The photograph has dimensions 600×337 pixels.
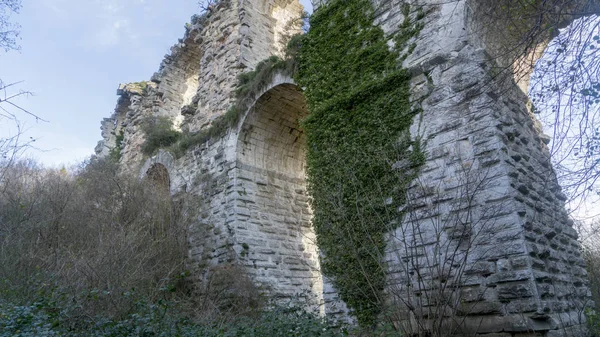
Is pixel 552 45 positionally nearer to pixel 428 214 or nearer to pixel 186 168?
pixel 428 214

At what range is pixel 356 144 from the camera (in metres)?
5.64

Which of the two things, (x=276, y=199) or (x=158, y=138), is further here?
(x=158, y=138)

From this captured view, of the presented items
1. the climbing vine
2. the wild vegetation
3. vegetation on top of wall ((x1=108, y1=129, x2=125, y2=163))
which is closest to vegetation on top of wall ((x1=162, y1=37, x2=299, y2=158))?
the climbing vine

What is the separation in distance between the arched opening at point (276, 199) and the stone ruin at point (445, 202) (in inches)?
0.9

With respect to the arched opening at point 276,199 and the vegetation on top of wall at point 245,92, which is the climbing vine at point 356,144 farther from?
the arched opening at point 276,199

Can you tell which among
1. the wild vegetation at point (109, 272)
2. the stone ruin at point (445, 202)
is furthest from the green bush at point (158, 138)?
the stone ruin at point (445, 202)

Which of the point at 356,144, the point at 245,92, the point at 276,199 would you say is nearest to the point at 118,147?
the point at 245,92

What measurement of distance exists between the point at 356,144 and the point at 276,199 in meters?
3.29

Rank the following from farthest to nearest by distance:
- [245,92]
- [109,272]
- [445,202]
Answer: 1. [245,92]
2. [109,272]
3. [445,202]

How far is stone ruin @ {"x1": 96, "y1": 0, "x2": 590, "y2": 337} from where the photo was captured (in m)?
4.04

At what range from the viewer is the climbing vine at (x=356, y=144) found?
16.6 feet

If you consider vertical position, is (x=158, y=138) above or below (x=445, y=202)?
above

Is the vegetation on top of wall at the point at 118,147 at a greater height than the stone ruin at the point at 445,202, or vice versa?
the vegetation on top of wall at the point at 118,147

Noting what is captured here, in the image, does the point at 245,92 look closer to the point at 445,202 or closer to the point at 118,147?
the point at 445,202
